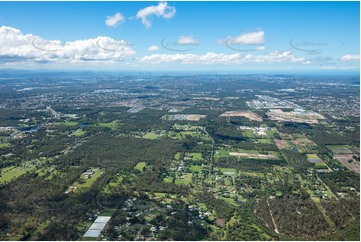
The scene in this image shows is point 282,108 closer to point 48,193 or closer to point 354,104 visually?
point 354,104

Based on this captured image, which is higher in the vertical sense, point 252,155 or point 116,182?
point 252,155

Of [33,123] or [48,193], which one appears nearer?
[48,193]

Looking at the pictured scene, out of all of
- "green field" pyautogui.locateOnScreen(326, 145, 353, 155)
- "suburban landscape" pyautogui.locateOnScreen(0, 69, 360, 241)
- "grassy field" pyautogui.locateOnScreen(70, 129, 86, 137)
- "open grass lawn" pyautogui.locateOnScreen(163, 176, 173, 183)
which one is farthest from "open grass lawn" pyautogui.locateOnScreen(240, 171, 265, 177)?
"grassy field" pyautogui.locateOnScreen(70, 129, 86, 137)

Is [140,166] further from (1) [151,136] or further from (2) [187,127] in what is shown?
(2) [187,127]

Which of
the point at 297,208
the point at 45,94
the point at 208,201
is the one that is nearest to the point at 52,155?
the point at 208,201

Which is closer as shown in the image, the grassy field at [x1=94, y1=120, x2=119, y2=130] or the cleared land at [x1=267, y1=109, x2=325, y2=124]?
the grassy field at [x1=94, y1=120, x2=119, y2=130]

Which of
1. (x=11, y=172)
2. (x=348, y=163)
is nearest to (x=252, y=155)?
(x=348, y=163)

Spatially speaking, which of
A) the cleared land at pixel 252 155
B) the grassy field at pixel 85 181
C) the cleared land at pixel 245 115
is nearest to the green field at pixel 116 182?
the grassy field at pixel 85 181

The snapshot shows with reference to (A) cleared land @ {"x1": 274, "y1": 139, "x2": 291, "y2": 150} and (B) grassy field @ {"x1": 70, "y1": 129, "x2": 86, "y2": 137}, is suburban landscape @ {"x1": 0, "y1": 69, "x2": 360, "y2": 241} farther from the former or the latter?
(A) cleared land @ {"x1": 274, "y1": 139, "x2": 291, "y2": 150}
